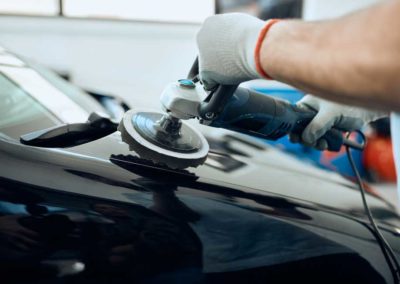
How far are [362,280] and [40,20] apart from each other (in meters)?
3.31

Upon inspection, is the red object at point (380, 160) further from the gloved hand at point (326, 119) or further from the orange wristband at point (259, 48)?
the orange wristband at point (259, 48)

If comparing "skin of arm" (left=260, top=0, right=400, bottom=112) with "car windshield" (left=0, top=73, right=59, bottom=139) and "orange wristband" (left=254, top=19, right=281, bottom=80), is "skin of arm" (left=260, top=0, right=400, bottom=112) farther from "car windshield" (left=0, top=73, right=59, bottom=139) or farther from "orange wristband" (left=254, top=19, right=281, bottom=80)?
"car windshield" (left=0, top=73, right=59, bottom=139)

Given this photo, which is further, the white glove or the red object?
the red object

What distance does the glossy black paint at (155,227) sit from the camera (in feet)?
2.12

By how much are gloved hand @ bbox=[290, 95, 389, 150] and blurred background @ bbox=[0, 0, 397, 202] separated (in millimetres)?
2506

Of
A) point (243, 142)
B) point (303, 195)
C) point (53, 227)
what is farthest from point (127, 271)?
point (243, 142)

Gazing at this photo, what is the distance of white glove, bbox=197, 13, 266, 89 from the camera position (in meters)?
0.75

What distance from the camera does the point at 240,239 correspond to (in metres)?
0.73

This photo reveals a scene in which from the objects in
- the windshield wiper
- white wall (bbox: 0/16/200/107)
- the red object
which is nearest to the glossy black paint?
the windshield wiper

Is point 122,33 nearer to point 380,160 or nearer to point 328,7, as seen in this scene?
point 328,7

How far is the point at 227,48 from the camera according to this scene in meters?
0.77

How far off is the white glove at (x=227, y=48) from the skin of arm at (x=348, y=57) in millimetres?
116

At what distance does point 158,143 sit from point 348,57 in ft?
1.32

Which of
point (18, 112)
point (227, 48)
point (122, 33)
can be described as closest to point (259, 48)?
point (227, 48)
